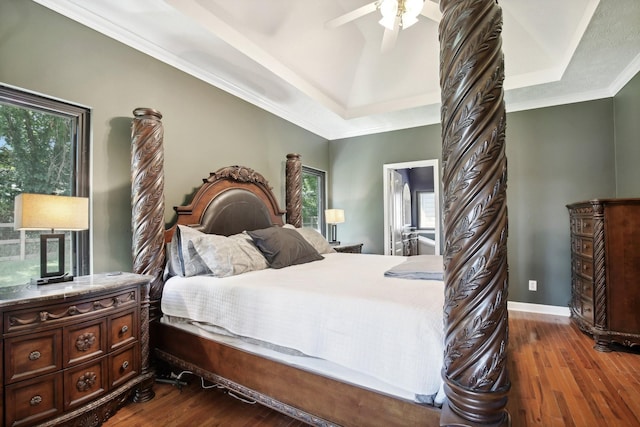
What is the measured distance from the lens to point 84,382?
1.61 meters

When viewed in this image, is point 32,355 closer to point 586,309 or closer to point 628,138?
point 586,309

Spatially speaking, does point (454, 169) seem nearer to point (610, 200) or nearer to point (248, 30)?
point (248, 30)

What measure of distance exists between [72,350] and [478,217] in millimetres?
2015

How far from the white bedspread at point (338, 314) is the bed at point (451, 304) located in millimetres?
21

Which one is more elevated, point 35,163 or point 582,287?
point 35,163

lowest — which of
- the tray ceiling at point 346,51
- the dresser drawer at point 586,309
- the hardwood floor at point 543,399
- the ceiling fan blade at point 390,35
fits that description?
the hardwood floor at point 543,399

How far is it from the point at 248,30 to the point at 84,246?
7.22 ft

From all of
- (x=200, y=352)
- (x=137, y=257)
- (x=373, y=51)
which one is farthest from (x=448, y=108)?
(x=373, y=51)

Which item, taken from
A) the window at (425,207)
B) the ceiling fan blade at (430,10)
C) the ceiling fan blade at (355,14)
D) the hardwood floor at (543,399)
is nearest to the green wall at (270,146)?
the hardwood floor at (543,399)

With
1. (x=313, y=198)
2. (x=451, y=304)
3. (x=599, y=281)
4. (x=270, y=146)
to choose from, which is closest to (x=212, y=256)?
(x=451, y=304)

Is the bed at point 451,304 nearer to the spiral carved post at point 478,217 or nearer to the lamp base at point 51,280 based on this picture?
the spiral carved post at point 478,217

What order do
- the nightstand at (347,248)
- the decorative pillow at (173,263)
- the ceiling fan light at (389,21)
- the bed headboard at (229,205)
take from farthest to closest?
the nightstand at (347,248)
the bed headboard at (229,205)
the decorative pillow at (173,263)
the ceiling fan light at (389,21)

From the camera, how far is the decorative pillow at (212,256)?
7.04 ft

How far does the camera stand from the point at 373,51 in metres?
3.56
